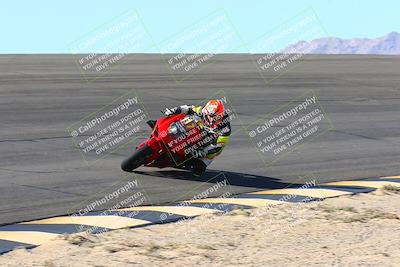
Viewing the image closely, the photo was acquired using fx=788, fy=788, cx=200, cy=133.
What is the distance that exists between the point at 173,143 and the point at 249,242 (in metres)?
4.42

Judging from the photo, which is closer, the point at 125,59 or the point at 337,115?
the point at 337,115

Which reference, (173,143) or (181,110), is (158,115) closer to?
(181,110)

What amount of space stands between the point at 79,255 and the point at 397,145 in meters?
12.4

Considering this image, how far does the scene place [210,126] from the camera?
1372 cm

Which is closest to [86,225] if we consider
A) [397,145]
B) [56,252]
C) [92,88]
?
[56,252]

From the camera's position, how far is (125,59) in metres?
45.5

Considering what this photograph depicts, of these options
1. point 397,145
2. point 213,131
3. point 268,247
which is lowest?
point 397,145

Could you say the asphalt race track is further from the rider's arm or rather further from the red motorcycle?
the rider's arm

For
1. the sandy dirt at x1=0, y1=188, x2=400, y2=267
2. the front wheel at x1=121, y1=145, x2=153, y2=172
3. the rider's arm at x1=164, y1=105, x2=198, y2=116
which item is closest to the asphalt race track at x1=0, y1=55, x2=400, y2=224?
the front wheel at x1=121, y1=145, x2=153, y2=172

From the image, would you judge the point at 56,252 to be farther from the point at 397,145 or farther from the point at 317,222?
the point at 397,145

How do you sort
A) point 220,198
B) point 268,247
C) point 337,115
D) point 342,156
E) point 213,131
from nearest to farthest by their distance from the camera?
1. point 268,247
2. point 220,198
3. point 213,131
4. point 342,156
5. point 337,115

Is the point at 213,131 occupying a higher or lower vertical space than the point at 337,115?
higher

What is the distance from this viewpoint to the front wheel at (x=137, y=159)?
13.7 meters

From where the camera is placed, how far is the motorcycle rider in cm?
1357
